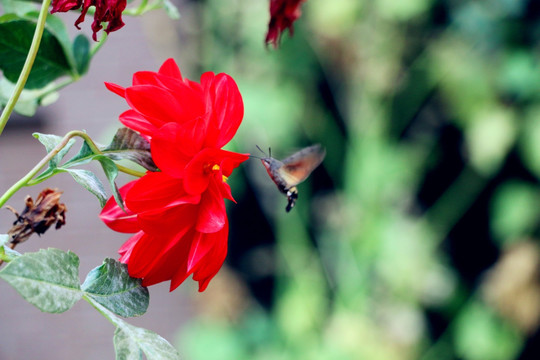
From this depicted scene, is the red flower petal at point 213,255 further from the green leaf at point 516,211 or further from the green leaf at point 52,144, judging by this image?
the green leaf at point 516,211

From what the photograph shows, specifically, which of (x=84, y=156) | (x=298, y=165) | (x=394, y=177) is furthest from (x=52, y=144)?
(x=394, y=177)

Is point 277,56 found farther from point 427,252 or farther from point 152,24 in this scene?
point 427,252

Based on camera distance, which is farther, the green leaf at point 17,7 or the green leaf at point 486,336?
the green leaf at point 486,336

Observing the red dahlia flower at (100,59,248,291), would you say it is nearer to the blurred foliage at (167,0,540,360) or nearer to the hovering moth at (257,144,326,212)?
the hovering moth at (257,144,326,212)

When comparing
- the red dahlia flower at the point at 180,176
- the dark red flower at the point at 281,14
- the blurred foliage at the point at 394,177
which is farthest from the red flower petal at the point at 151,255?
the blurred foliage at the point at 394,177

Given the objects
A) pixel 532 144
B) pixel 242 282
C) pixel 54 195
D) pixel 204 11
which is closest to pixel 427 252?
pixel 532 144

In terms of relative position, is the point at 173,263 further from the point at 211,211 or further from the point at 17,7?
the point at 17,7

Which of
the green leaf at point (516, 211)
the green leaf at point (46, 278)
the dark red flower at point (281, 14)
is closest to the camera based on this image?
the green leaf at point (46, 278)
